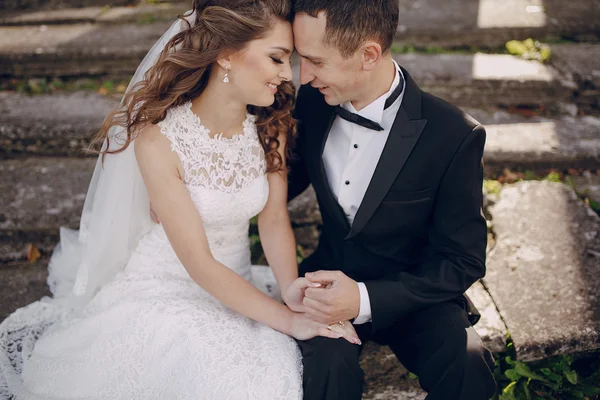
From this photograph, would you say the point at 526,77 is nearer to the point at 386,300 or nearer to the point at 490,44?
the point at 490,44

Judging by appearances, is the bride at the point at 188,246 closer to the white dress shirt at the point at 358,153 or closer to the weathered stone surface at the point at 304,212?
the white dress shirt at the point at 358,153

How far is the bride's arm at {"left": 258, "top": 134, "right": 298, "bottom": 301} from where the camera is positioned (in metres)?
2.61

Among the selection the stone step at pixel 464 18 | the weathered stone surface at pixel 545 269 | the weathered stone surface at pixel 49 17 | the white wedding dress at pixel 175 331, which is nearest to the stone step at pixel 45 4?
the stone step at pixel 464 18

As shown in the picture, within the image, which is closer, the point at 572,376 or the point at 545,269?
Result: the point at 572,376

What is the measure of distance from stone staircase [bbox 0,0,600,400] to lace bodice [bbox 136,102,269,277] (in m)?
0.84

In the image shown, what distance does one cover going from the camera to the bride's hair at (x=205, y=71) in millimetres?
2131

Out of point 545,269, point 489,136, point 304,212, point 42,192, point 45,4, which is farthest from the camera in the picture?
point 45,4

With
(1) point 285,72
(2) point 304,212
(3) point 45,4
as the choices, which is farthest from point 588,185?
(3) point 45,4

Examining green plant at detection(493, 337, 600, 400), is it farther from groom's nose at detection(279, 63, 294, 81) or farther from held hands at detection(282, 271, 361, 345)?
groom's nose at detection(279, 63, 294, 81)

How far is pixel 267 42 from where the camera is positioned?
219cm

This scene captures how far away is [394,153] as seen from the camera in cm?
226

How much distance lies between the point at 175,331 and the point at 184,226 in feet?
1.43

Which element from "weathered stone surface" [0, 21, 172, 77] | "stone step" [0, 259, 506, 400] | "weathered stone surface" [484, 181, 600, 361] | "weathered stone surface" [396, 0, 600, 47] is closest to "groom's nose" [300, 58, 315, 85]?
"stone step" [0, 259, 506, 400]

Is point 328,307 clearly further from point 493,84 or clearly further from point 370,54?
point 493,84
